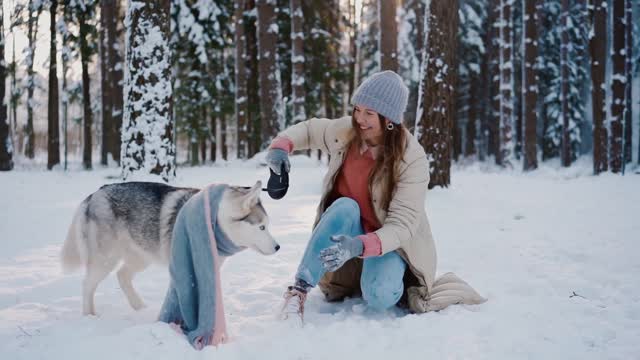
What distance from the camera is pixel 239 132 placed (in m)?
15.0

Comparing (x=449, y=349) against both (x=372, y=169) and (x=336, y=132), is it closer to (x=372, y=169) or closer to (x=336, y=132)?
(x=372, y=169)

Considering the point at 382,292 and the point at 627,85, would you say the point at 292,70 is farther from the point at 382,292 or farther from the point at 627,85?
the point at 627,85

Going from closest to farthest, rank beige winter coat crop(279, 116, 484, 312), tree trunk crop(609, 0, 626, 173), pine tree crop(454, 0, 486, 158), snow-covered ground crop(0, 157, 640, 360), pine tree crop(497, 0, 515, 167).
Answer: snow-covered ground crop(0, 157, 640, 360) → beige winter coat crop(279, 116, 484, 312) → tree trunk crop(609, 0, 626, 173) → pine tree crop(497, 0, 515, 167) → pine tree crop(454, 0, 486, 158)

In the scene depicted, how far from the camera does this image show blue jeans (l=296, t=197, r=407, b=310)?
2959 mm

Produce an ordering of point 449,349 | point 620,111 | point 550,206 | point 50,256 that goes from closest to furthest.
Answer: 1. point 449,349
2. point 50,256
3. point 550,206
4. point 620,111

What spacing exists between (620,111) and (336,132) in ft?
40.8

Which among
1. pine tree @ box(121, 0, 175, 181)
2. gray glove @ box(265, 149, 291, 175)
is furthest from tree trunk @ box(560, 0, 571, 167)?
gray glove @ box(265, 149, 291, 175)

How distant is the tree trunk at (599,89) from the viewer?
12.8 meters

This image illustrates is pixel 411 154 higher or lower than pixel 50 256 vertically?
higher

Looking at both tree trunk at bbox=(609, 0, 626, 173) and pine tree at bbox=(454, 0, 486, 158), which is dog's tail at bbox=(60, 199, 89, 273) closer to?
tree trunk at bbox=(609, 0, 626, 173)

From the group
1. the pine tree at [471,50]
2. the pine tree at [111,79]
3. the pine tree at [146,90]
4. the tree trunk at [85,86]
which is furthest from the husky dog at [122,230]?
the pine tree at [471,50]

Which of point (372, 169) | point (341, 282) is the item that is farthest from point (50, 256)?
point (372, 169)

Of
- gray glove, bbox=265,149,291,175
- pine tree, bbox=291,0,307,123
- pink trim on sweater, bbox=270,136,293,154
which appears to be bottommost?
gray glove, bbox=265,149,291,175

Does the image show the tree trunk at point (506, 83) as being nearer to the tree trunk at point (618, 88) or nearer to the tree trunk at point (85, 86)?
the tree trunk at point (618, 88)
